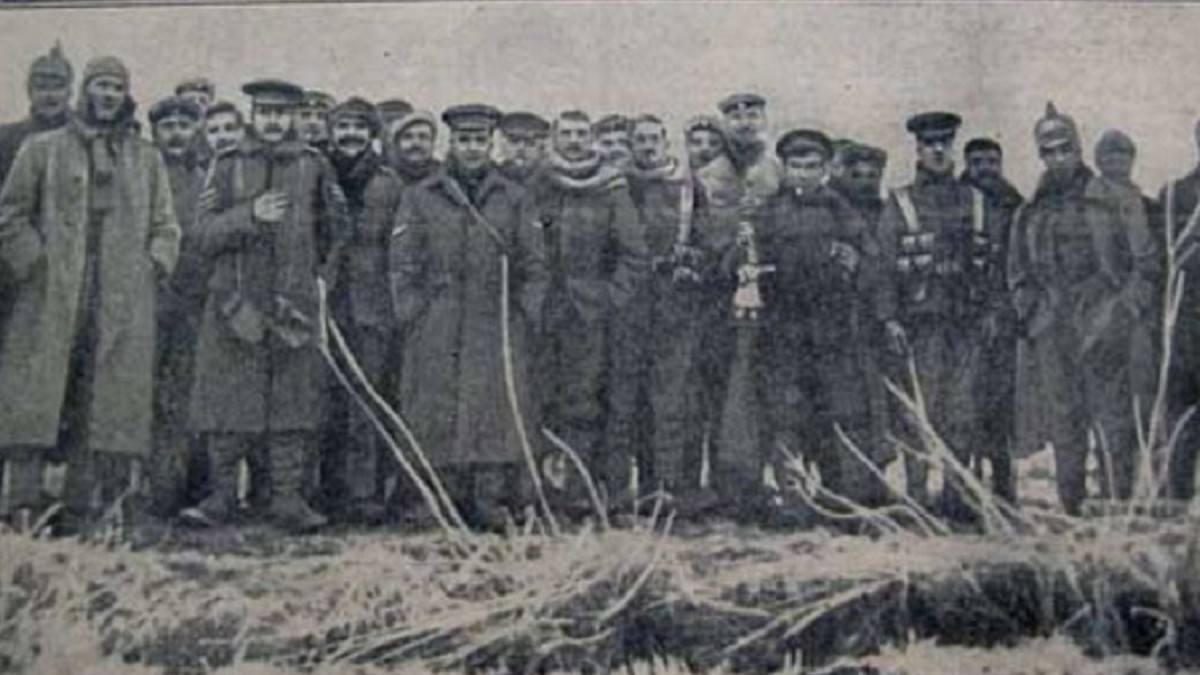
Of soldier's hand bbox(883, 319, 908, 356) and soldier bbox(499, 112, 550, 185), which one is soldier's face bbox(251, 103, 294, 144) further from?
soldier's hand bbox(883, 319, 908, 356)

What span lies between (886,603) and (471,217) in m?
2.00

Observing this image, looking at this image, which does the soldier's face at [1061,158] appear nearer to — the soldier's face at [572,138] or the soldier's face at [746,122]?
the soldier's face at [746,122]

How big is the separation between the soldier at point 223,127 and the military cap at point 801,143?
1955 mm

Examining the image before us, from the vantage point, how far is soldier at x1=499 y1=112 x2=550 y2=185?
8.01 m

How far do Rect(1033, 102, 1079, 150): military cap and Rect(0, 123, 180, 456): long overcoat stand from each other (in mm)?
3112

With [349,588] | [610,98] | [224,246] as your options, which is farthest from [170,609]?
[610,98]

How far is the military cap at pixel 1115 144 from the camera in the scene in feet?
25.8

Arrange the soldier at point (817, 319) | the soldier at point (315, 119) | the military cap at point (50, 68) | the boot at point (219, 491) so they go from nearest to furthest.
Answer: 1. the soldier at point (817, 319)
2. the boot at point (219, 491)
3. the soldier at point (315, 119)
4. the military cap at point (50, 68)

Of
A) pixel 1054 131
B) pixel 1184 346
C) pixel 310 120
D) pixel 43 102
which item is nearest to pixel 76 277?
pixel 43 102

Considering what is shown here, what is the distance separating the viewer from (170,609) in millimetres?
7766

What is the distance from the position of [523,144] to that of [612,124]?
330mm

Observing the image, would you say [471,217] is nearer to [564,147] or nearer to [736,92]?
[564,147]

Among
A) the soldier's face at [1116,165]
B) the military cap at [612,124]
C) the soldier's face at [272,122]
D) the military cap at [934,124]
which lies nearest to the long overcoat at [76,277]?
the soldier's face at [272,122]

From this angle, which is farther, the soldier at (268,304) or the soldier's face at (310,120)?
the soldier's face at (310,120)
